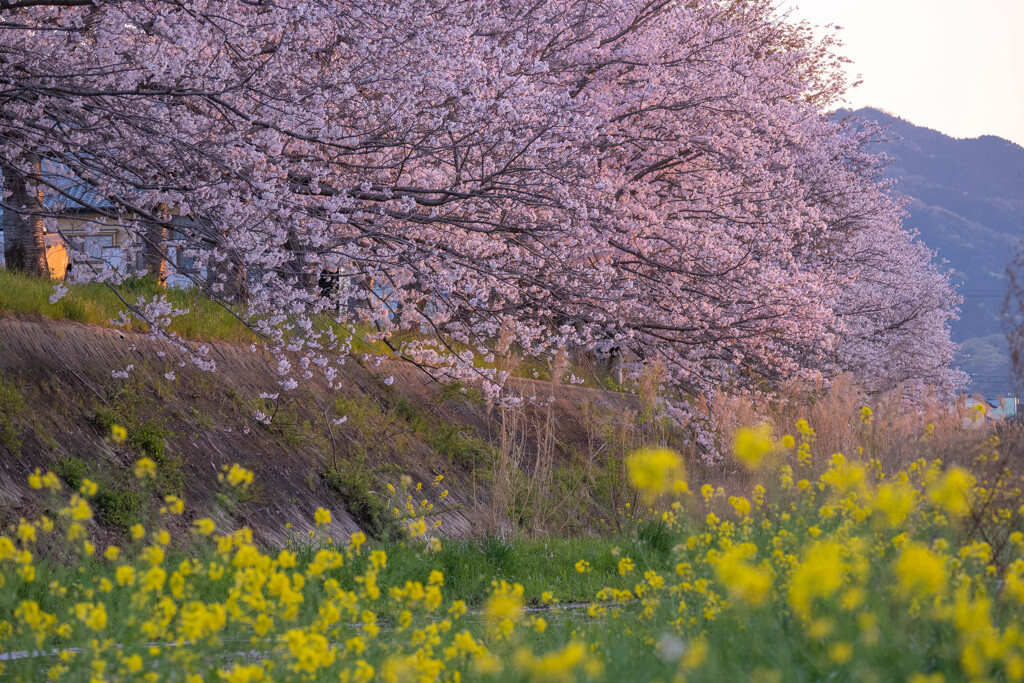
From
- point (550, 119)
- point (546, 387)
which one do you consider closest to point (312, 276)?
point (550, 119)

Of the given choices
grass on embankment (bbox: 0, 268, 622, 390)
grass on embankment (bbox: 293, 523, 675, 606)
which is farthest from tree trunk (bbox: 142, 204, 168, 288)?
grass on embankment (bbox: 293, 523, 675, 606)

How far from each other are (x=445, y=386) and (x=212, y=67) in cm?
538

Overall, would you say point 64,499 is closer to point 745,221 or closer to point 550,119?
point 550,119

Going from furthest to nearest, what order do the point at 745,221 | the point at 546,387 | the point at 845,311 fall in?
the point at 845,311 < the point at 546,387 < the point at 745,221

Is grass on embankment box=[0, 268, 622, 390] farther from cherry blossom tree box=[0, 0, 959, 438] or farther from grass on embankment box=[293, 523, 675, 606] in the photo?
grass on embankment box=[293, 523, 675, 606]

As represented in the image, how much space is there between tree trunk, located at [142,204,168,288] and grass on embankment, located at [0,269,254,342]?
25 centimetres

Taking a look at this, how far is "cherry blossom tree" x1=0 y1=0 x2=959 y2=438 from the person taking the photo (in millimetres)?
7078

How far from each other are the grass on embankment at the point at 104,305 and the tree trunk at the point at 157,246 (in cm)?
25

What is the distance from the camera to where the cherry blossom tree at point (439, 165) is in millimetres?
7078

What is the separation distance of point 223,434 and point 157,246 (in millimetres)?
2330

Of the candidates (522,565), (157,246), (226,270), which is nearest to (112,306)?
(226,270)

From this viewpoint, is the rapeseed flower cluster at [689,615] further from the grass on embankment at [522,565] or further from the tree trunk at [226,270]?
the tree trunk at [226,270]

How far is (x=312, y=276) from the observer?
345 inches

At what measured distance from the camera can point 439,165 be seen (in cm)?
949
